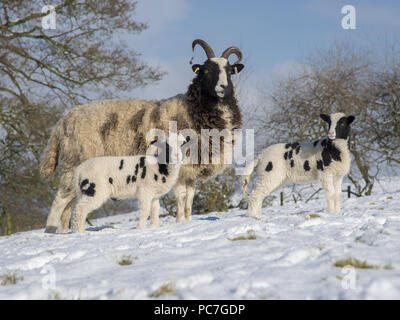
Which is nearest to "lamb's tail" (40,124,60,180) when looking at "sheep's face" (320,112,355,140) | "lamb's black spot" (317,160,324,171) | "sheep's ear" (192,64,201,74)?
"sheep's ear" (192,64,201,74)

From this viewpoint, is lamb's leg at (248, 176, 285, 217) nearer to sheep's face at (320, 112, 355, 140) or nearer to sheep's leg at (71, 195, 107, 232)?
sheep's face at (320, 112, 355, 140)

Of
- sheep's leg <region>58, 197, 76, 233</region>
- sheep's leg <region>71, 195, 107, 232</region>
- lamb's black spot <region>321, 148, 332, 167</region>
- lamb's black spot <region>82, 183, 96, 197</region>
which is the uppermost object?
lamb's black spot <region>321, 148, 332, 167</region>

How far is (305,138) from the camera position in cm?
1800

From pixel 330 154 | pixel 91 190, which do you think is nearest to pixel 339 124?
pixel 330 154

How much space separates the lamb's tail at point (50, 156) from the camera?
365 inches

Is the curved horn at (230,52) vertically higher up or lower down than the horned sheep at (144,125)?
higher up

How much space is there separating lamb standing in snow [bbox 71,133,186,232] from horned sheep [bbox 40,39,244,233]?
0.89m

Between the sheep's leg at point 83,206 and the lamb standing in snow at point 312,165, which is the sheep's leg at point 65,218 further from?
the lamb standing in snow at point 312,165

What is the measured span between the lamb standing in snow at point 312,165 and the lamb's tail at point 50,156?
4.30 metres

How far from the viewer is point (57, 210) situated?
335 inches

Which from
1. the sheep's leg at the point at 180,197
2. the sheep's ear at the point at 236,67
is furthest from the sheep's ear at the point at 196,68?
the sheep's leg at the point at 180,197

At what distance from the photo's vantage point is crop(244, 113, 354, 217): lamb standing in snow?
7961mm

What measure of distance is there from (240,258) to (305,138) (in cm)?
1488
